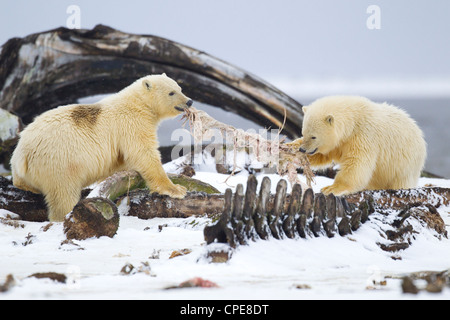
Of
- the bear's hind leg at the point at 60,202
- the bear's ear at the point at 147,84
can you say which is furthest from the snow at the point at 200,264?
the bear's ear at the point at 147,84

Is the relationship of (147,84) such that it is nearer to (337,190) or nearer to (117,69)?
(337,190)

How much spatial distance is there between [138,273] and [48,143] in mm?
2778

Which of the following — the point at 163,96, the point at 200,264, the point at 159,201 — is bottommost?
the point at 200,264

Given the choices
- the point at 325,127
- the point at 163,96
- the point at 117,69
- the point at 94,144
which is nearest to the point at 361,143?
the point at 325,127

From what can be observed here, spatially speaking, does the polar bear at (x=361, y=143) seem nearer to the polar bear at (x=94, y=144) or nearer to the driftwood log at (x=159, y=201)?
the driftwood log at (x=159, y=201)

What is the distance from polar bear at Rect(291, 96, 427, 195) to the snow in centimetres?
145

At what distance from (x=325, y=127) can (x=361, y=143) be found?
0.47 metres

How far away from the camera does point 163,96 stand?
5645 millimetres

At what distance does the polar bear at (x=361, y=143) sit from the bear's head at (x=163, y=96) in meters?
1.35

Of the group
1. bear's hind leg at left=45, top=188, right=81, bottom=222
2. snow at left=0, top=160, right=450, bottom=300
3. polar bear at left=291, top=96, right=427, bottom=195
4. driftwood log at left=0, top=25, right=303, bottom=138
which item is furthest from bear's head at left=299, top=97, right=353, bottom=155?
driftwood log at left=0, top=25, right=303, bottom=138

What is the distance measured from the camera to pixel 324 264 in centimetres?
316

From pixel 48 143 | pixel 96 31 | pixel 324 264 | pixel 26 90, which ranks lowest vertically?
pixel 324 264
